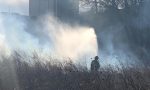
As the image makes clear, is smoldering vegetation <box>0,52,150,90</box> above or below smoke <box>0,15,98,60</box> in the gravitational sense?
above

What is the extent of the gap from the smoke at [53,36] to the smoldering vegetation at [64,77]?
9.20m

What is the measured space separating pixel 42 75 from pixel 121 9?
21560mm

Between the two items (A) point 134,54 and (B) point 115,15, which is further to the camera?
(B) point 115,15

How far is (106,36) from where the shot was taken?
31.0 metres

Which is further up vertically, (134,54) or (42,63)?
(42,63)

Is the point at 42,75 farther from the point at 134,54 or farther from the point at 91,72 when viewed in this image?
the point at 134,54

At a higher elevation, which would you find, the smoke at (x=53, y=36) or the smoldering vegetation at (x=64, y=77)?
the smoldering vegetation at (x=64, y=77)

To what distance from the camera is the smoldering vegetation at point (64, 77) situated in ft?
28.2

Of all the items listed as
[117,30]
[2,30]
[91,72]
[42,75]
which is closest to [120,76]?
[91,72]

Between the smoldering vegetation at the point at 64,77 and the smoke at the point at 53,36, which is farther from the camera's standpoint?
the smoke at the point at 53,36

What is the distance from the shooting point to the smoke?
22688 millimetres

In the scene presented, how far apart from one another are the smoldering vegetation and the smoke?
9197 millimetres

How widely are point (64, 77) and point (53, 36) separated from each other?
1919 centimetres

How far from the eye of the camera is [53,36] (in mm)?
28656
